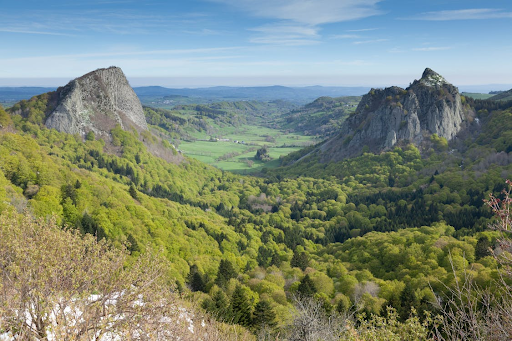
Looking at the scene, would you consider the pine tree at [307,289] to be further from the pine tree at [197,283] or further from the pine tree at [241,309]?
the pine tree at [197,283]

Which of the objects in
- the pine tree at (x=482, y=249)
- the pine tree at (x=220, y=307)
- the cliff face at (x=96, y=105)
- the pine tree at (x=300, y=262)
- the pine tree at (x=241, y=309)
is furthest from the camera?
the cliff face at (x=96, y=105)

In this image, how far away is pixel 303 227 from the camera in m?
137

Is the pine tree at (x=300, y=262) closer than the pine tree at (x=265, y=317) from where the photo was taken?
No

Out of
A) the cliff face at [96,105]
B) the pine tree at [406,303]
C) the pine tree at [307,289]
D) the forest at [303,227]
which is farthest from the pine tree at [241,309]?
the cliff face at [96,105]

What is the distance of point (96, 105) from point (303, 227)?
121834 mm

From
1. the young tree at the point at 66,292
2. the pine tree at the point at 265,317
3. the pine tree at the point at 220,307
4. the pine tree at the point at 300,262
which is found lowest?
the pine tree at the point at 300,262

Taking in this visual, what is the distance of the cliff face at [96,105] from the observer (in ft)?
499


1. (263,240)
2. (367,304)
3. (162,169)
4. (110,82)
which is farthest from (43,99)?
(367,304)

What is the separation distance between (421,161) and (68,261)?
654 ft

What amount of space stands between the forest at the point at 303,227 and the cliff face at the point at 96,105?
695 cm

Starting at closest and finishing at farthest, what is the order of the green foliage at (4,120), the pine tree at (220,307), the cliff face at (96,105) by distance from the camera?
1. the pine tree at (220,307)
2. the green foliage at (4,120)
3. the cliff face at (96,105)

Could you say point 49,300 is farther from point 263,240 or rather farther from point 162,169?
point 162,169

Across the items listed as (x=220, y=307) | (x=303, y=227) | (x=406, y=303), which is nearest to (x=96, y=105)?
(x=303, y=227)

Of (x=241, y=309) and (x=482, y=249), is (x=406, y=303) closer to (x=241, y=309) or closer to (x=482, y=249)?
(x=241, y=309)
